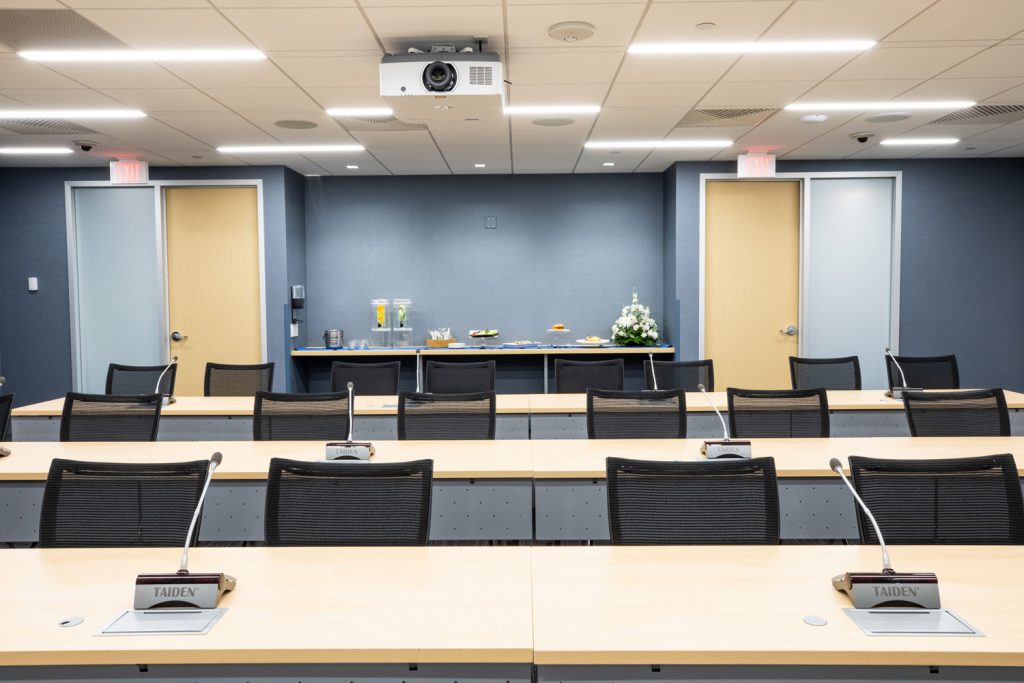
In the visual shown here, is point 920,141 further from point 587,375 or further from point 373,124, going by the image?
point 373,124

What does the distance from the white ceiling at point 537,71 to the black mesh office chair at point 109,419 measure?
74.6 inches

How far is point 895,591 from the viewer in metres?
1.66

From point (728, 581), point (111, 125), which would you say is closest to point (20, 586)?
point (728, 581)

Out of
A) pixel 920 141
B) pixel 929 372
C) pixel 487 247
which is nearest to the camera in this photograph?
pixel 929 372

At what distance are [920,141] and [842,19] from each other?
389cm

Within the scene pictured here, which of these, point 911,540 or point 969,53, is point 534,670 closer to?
point 911,540

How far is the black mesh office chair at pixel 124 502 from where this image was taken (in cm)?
229

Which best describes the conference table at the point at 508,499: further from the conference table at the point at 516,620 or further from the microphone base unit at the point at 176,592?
the microphone base unit at the point at 176,592

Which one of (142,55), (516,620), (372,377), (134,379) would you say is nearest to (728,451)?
(516,620)

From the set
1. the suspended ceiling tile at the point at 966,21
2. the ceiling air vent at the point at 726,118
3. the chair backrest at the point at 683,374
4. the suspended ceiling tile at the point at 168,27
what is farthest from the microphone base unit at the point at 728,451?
the ceiling air vent at the point at 726,118

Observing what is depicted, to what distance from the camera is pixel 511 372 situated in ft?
27.2

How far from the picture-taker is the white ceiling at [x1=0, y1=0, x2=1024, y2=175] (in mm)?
3529

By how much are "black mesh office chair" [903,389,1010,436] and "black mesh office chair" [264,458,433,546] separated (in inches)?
108

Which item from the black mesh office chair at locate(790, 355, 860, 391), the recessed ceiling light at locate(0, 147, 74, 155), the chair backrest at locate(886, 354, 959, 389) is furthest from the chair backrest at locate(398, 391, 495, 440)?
the recessed ceiling light at locate(0, 147, 74, 155)
